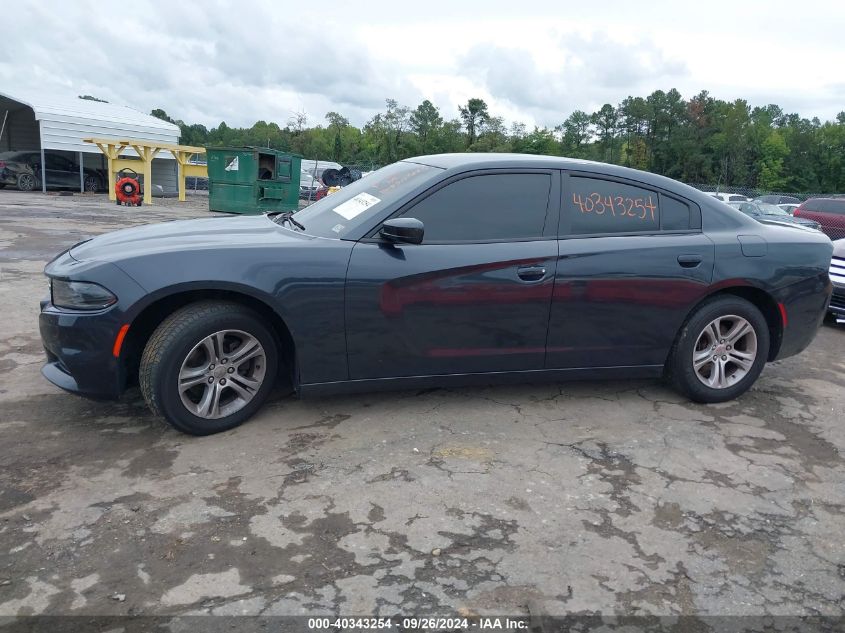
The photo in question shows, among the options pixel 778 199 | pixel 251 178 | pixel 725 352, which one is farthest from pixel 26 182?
pixel 778 199

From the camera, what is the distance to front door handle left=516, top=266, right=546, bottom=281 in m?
3.82

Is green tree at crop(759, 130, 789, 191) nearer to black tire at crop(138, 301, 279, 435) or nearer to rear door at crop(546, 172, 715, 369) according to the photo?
rear door at crop(546, 172, 715, 369)

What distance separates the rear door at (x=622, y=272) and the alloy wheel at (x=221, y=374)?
1.73 metres

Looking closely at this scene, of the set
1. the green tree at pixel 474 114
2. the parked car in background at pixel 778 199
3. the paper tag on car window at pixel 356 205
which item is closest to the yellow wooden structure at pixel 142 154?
the paper tag on car window at pixel 356 205

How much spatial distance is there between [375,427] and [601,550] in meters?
→ 1.49

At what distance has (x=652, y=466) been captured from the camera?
3.49 metres

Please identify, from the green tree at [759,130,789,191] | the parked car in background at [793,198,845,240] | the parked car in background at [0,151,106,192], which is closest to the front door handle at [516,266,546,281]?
the parked car in background at [793,198,845,240]

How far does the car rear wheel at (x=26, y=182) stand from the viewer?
23781mm

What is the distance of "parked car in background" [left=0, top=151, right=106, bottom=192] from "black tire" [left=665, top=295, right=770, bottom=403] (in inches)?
1011

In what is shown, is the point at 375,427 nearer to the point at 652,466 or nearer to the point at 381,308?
the point at 381,308

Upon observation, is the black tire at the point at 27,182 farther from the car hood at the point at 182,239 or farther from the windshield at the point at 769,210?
the windshield at the point at 769,210

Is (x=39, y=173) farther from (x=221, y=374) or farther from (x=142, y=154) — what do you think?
Result: (x=221, y=374)

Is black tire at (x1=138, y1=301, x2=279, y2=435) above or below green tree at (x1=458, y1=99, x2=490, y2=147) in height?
below

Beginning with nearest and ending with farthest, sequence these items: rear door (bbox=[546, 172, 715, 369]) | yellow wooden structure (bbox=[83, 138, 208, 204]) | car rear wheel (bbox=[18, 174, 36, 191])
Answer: rear door (bbox=[546, 172, 715, 369]), yellow wooden structure (bbox=[83, 138, 208, 204]), car rear wheel (bbox=[18, 174, 36, 191])
